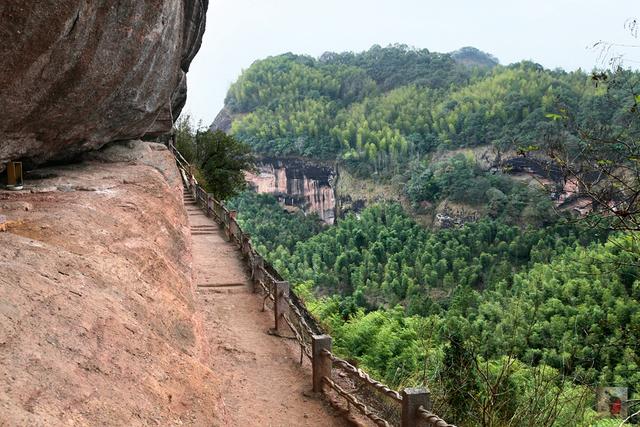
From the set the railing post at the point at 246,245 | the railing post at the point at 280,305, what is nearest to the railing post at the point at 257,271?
the railing post at the point at 246,245

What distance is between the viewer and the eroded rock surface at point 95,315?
273cm

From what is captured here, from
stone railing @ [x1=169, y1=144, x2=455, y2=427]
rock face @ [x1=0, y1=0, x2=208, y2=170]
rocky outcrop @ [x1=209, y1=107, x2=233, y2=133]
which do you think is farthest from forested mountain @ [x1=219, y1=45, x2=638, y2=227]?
rock face @ [x1=0, y1=0, x2=208, y2=170]

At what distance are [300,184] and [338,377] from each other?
291 ft

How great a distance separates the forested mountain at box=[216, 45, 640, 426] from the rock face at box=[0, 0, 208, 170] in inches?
144

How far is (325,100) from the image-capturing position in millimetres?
111562

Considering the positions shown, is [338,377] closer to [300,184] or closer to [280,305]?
[280,305]

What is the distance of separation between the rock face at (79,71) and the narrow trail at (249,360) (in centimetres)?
203

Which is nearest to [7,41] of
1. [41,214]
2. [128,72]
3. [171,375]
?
[41,214]

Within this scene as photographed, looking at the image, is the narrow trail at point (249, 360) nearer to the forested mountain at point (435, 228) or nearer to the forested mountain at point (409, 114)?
the forested mountain at point (435, 228)

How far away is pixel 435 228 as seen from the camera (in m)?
72.5

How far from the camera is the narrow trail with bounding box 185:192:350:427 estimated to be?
6.38 metres

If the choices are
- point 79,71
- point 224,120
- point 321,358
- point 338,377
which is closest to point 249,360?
point 338,377

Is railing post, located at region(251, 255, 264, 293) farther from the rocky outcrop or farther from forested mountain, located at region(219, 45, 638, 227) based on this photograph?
the rocky outcrop

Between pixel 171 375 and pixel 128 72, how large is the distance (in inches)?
135
